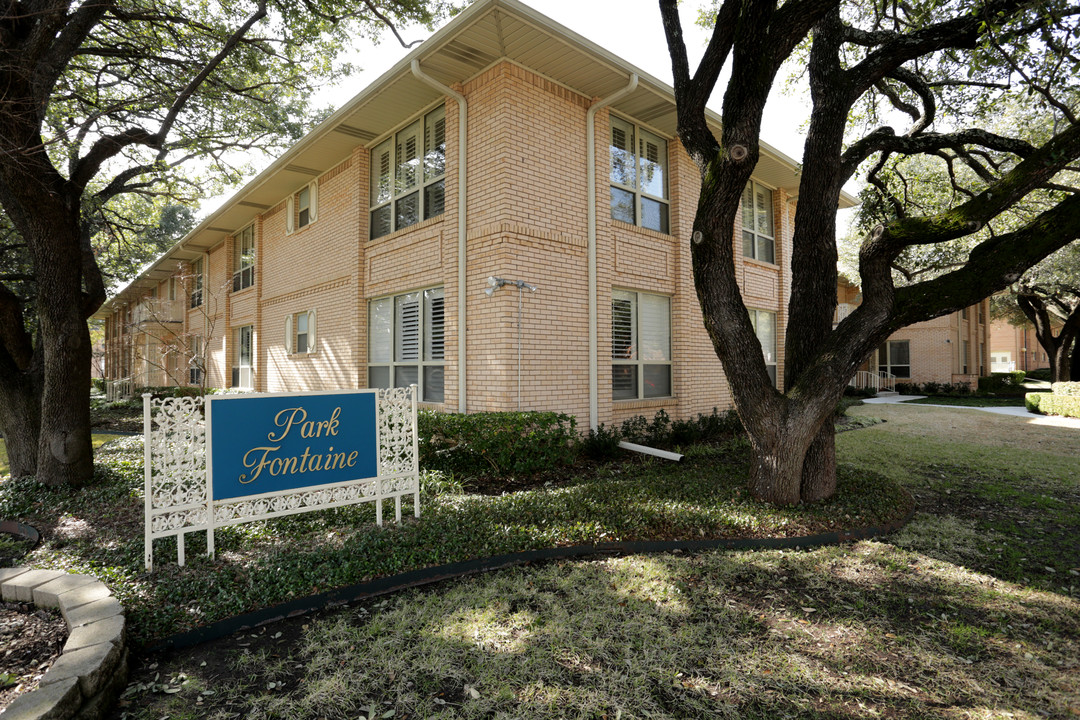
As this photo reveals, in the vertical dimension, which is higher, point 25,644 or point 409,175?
point 409,175

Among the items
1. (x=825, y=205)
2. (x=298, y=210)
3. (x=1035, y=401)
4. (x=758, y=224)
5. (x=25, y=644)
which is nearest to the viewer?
(x=25, y=644)

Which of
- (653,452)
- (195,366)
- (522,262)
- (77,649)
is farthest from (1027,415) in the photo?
(195,366)

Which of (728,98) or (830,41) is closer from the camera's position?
(728,98)

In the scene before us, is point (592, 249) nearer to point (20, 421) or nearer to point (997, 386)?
point (20, 421)

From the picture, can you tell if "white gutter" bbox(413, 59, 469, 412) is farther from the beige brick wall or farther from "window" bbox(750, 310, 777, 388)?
"window" bbox(750, 310, 777, 388)

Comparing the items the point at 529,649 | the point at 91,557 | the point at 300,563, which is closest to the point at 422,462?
the point at 300,563

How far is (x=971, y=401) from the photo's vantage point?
65.9 feet

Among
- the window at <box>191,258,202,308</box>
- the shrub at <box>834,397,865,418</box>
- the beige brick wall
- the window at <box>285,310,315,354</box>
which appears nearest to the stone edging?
the beige brick wall

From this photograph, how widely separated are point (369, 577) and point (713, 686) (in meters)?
2.53

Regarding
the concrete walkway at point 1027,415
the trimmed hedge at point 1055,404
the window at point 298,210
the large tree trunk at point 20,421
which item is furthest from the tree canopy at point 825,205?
the trimmed hedge at point 1055,404

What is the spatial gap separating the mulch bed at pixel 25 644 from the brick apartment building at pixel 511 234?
5.08 metres

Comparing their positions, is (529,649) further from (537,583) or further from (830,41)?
(830,41)

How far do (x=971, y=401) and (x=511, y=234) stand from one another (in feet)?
71.0

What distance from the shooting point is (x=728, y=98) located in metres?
5.44
